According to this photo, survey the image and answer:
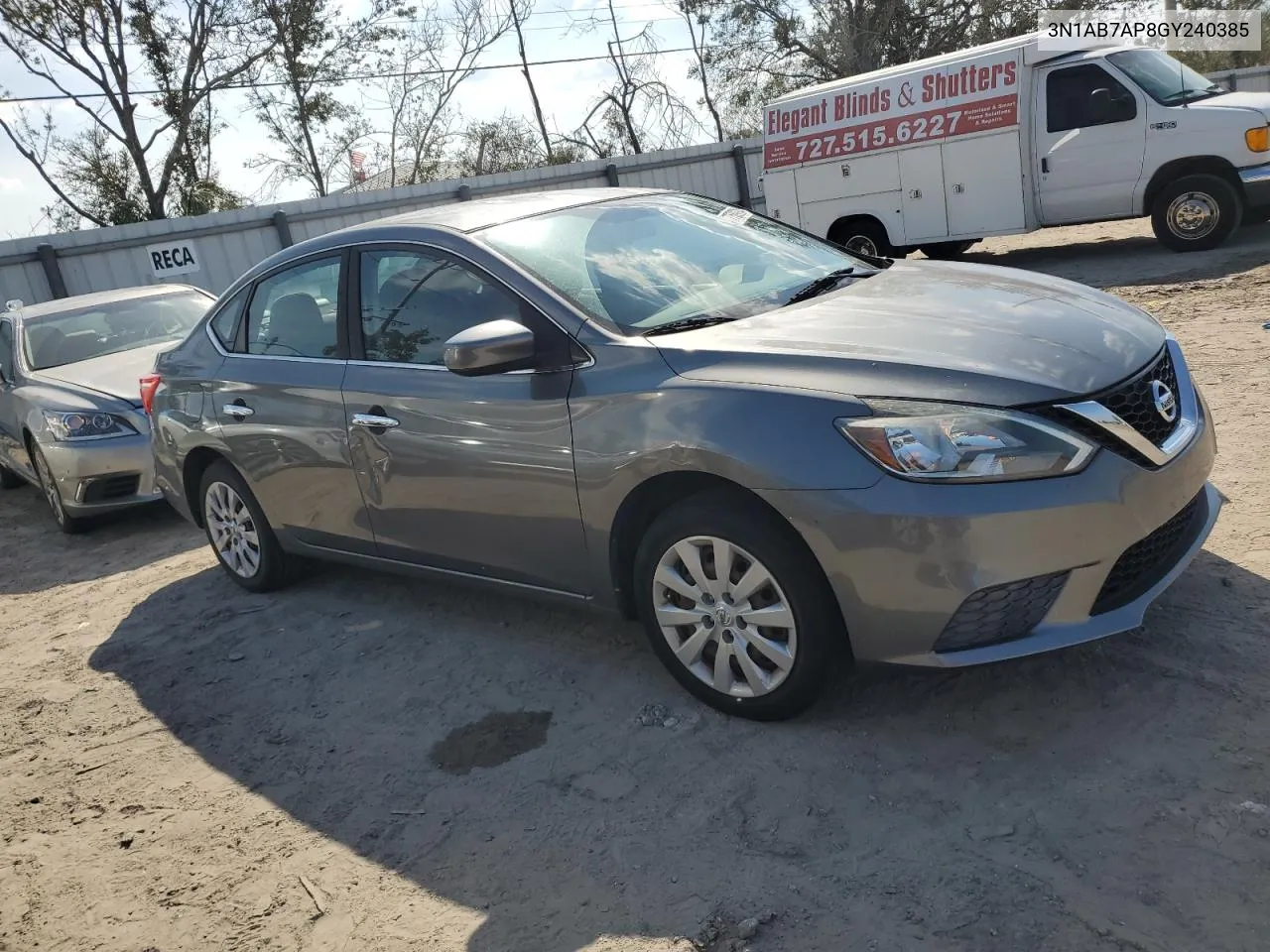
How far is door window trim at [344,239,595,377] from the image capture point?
11.4 ft

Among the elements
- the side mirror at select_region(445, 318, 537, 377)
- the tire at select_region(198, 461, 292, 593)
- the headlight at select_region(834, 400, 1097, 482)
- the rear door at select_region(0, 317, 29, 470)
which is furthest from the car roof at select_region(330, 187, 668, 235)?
the rear door at select_region(0, 317, 29, 470)

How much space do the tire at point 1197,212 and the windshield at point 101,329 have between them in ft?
31.1

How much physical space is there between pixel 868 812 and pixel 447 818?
1227mm

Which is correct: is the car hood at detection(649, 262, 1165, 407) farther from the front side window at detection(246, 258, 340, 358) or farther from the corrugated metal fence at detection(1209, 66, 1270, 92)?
the corrugated metal fence at detection(1209, 66, 1270, 92)

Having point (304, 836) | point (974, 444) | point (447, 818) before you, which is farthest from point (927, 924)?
point (304, 836)

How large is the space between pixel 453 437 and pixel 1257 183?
980 cm

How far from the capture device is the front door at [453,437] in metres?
3.53

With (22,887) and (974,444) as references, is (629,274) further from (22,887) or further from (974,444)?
(22,887)

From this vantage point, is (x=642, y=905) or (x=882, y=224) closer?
(x=642, y=905)

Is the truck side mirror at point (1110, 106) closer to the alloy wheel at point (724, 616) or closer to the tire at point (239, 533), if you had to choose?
the tire at point (239, 533)

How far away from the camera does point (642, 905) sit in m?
2.56

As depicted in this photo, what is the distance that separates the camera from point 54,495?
7.23 meters

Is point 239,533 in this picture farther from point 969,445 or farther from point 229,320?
point 969,445

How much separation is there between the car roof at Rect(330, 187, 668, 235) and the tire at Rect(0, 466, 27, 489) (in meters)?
6.28
